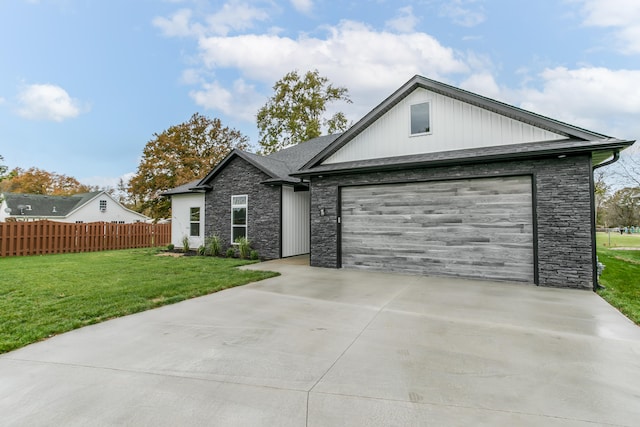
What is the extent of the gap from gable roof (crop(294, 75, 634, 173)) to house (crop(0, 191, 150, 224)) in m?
31.2

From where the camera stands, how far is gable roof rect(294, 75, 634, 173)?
630cm

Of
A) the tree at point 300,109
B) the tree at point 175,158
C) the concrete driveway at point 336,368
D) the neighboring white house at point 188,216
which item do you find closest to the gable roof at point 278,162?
the neighboring white house at point 188,216

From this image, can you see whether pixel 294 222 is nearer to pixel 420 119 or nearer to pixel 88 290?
pixel 420 119

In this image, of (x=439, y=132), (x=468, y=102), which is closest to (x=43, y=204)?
(x=439, y=132)

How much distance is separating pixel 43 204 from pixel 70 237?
21970mm

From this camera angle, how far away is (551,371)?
9.50 ft

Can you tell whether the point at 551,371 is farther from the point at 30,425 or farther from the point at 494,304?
the point at 30,425

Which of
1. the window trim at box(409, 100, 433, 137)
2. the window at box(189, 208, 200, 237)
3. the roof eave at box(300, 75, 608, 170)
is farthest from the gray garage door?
the window at box(189, 208, 200, 237)

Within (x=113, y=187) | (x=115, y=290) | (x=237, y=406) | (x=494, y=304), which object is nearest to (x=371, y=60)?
(x=494, y=304)

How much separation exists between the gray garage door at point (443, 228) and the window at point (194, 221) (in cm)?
770

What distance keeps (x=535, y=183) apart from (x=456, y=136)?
2051 mm

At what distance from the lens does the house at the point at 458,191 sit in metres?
6.32

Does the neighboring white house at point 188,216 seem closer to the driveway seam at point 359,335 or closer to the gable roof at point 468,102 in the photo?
the gable roof at point 468,102

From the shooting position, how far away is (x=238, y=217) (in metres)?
12.3
